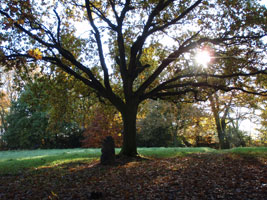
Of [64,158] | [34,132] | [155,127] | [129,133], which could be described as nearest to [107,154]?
[129,133]

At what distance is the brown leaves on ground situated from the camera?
6008 mm

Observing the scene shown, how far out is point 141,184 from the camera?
7195mm

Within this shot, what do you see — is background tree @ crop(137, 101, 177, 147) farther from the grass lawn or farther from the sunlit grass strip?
the grass lawn

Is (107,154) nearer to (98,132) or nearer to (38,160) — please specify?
(38,160)

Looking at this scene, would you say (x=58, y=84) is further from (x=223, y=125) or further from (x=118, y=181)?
(x=223, y=125)

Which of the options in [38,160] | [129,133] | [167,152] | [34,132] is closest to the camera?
[129,133]

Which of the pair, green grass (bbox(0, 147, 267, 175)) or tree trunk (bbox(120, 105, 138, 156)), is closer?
green grass (bbox(0, 147, 267, 175))

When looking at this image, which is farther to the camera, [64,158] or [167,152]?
[167,152]

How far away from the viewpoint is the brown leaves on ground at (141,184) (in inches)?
237

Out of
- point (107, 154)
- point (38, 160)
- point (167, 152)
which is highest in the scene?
point (107, 154)

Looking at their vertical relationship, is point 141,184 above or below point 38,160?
below

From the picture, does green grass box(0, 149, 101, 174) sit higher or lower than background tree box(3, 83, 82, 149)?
lower

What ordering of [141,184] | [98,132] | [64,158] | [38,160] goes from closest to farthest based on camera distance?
[141,184]
[38,160]
[64,158]
[98,132]

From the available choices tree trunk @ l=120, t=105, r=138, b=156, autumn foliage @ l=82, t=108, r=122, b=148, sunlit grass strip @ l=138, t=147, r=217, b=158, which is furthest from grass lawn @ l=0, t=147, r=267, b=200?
autumn foliage @ l=82, t=108, r=122, b=148
